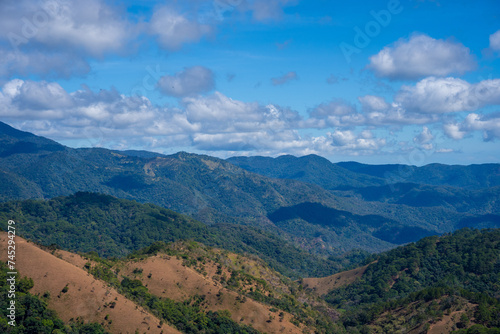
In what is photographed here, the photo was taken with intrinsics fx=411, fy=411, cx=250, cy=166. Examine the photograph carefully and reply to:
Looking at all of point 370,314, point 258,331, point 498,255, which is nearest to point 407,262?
point 498,255

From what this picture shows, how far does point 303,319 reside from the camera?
110438mm

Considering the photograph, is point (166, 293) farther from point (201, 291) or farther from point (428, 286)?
point (428, 286)

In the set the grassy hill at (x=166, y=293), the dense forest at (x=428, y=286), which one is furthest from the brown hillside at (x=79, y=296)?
the dense forest at (x=428, y=286)

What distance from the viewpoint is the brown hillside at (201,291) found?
9800cm

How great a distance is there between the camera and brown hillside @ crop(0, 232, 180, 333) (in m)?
77.4

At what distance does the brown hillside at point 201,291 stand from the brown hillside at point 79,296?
1997 cm

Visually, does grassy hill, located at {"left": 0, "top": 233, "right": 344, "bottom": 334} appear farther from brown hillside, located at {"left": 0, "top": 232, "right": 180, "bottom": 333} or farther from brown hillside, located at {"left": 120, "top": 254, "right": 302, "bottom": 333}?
brown hillside, located at {"left": 0, "top": 232, "right": 180, "bottom": 333}

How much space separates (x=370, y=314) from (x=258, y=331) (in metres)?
53.1

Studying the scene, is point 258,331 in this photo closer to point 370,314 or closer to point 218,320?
point 218,320

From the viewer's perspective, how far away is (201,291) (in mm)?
104875

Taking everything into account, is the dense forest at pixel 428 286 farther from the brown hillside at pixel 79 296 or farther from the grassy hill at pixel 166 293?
the brown hillside at pixel 79 296

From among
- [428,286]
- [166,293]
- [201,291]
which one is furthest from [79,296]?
[428,286]

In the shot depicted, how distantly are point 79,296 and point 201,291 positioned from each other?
33.3m

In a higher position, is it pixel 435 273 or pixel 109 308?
pixel 109 308
